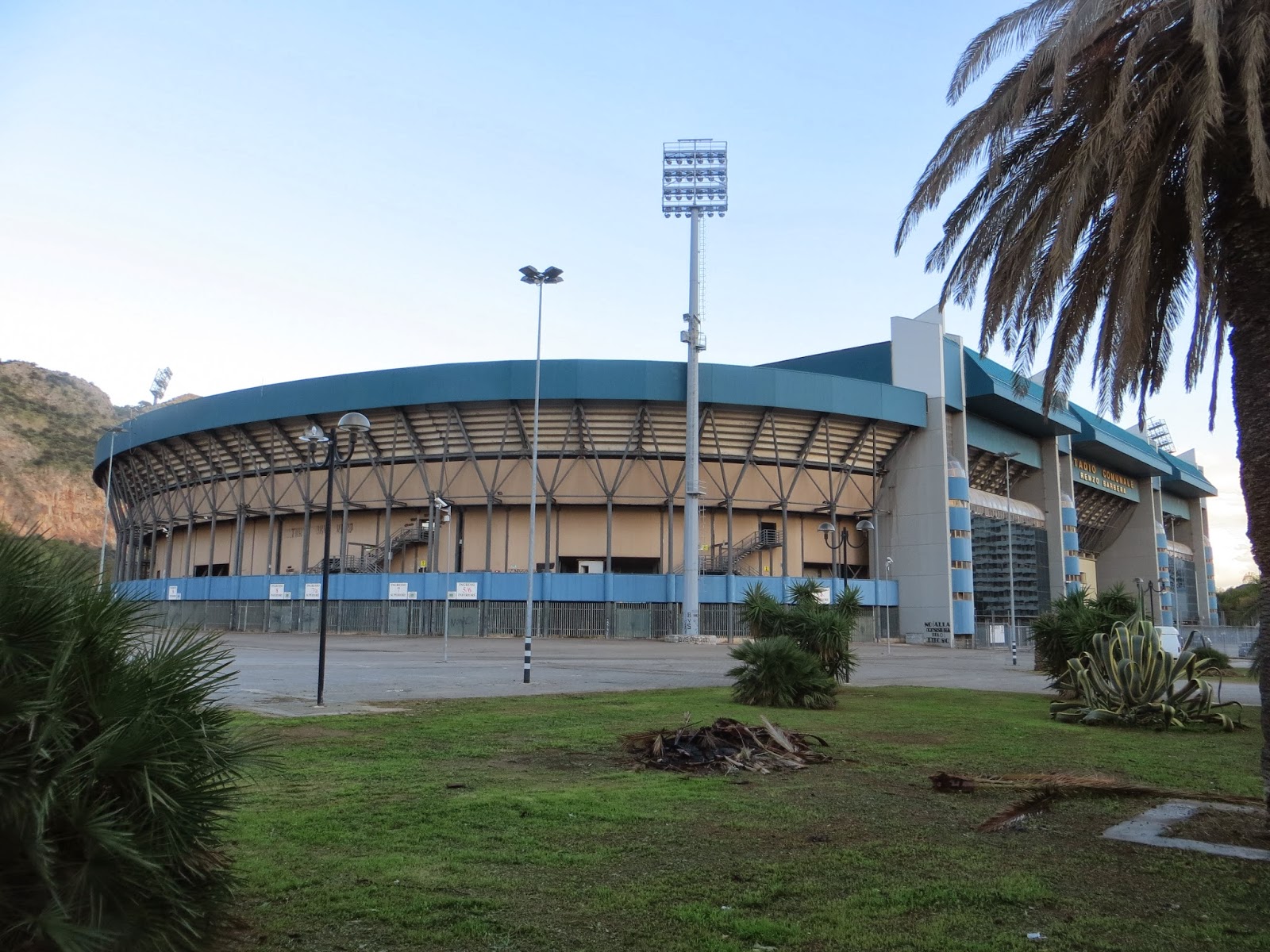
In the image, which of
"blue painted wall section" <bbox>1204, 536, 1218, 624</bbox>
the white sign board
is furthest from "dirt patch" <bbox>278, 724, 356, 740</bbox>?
"blue painted wall section" <bbox>1204, 536, 1218, 624</bbox>

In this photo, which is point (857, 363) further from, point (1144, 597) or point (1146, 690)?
point (1146, 690)

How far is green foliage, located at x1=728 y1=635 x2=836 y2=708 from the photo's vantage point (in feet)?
48.7

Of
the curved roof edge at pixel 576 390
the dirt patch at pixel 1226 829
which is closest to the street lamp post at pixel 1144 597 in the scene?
the dirt patch at pixel 1226 829

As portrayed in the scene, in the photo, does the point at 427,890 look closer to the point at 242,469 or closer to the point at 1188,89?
the point at 1188,89

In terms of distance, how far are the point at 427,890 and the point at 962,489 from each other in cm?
5680

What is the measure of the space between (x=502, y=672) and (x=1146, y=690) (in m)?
14.6

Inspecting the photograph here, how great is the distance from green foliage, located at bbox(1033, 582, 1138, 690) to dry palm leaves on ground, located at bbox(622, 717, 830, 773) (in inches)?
419

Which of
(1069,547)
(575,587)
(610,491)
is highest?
(610,491)

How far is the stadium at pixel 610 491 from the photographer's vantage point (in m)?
52.4

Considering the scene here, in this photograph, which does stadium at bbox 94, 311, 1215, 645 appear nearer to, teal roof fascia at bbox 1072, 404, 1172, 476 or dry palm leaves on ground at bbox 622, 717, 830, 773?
teal roof fascia at bbox 1072, 404, 1172, 476

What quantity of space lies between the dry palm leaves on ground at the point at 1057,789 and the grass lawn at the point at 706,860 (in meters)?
0.14

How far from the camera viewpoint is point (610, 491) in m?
54.1

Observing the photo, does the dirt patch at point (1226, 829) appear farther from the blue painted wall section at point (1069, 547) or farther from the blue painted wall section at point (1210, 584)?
the blue painted wall section at point (1210, 584)

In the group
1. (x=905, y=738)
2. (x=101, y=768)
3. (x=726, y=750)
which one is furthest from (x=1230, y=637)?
(x=101, y=768)
